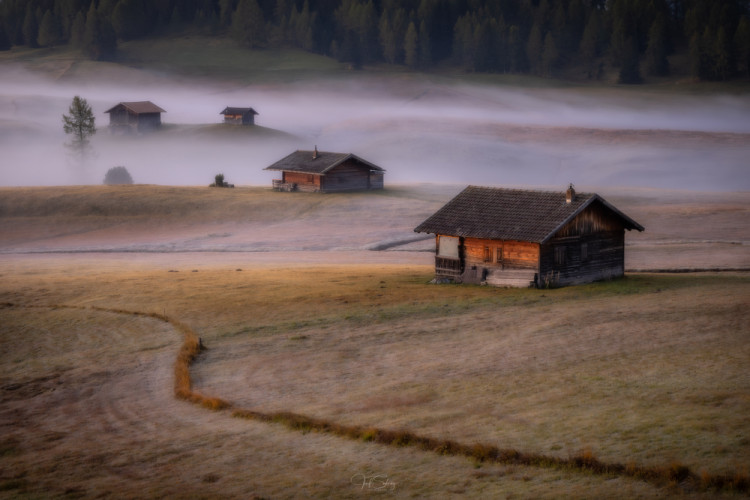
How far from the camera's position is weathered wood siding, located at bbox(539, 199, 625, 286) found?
45.5 metres

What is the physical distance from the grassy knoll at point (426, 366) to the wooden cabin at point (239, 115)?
316 feet

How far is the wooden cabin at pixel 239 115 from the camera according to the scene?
146 m

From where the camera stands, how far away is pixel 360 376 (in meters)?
29.8

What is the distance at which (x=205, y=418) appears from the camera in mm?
26031

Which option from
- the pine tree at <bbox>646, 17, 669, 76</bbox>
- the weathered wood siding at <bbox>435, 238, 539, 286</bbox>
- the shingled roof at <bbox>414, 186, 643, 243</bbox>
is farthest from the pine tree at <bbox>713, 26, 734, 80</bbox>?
the weathered wood siding at <bbox>435, 238, 539, 286</bbox>

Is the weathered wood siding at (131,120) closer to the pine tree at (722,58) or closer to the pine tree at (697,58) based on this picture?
the pine tree at (697,58)

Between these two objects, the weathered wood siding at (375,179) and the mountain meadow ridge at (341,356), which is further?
the weathered wood siding at (375,179)

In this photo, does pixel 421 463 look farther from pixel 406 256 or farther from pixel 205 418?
pixel 406 256

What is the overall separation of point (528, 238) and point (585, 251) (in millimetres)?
3835

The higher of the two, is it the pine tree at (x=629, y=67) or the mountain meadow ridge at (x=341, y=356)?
the pine tree at (x=629, y=67)

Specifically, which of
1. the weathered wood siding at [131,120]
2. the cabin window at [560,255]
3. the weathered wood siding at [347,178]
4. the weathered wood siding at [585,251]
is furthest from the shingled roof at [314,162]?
the weathered wood siding at [131,120]

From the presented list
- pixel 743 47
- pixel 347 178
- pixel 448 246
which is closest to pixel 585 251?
pixel 448 246

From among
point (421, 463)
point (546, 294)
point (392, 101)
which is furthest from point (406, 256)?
point (392, 101)

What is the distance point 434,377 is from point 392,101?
6473 inches
